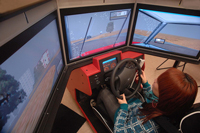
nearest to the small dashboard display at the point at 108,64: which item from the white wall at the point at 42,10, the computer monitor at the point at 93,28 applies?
the computer monitor at the point at 93,28

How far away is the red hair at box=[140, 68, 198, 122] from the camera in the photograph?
2.48 feet

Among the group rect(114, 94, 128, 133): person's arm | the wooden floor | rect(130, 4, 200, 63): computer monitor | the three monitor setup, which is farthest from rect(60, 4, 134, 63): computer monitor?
the wooden floor

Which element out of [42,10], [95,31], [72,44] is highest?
[42,10]

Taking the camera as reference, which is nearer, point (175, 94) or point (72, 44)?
point (175, 94)

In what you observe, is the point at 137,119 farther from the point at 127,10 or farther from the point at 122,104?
the point at 127,10

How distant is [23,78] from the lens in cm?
53

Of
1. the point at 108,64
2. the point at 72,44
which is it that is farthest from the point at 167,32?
the point at 72,44

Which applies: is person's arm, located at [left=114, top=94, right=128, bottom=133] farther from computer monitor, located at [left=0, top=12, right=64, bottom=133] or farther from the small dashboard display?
computer monitor, located at [left=0, top=12, right=64, bottom=133]

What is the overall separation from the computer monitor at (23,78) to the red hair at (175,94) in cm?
80

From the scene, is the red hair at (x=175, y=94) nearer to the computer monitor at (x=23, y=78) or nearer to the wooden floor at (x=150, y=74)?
the computer monitor at (x=23, y=78)

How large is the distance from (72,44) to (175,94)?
99cm

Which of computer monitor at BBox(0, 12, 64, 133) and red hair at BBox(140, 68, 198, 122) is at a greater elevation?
computer monitor at BBox(0, 12, 64, 133)

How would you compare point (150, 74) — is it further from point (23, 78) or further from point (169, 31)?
point (23, 78)

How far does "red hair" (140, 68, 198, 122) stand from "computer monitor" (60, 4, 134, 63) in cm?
80
